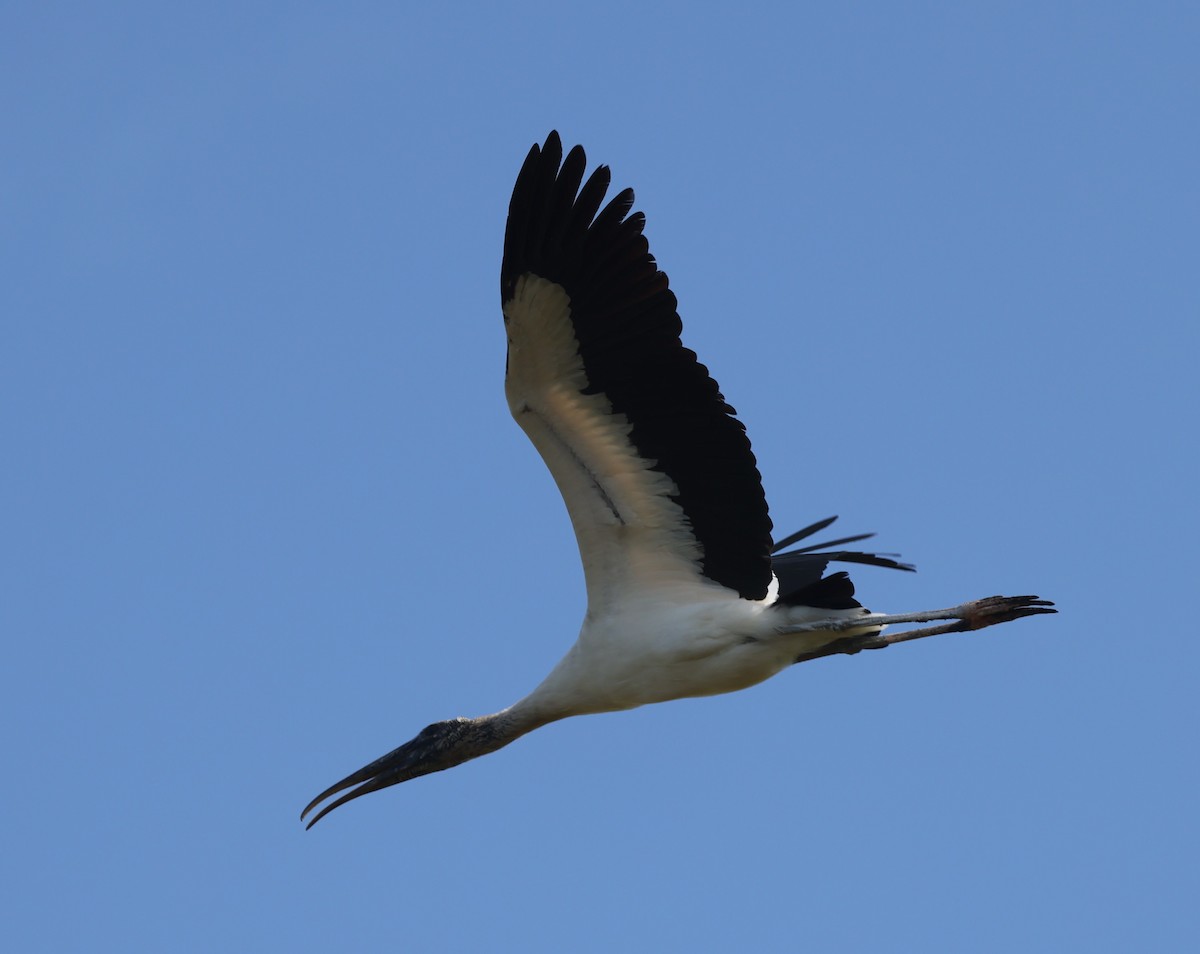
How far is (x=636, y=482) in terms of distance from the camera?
12547 millimetres

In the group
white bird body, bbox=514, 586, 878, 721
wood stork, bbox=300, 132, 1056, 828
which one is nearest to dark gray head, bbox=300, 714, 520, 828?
wood stork, bbox=300, 132, 1056, 828

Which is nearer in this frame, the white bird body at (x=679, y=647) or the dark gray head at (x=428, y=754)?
the white bird body at (x=679, y=647)

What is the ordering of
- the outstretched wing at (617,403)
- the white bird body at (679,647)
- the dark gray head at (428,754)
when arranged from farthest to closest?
1. the dark gray head at (428,754)
2. the white bird body at (679,647)
3. the outstretched wing at (617,403)

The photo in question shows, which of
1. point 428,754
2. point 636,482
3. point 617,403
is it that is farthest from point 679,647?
point 428,754

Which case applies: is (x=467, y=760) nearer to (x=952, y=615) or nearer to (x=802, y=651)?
(x=802, y=651)

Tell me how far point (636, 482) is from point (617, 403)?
2.32 feet

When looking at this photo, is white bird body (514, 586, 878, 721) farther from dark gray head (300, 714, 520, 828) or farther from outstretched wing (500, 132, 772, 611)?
dark gray head (300, 714, 520, 828)

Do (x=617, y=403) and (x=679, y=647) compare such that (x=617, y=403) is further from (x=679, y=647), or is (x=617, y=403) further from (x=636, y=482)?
(x=679, y=647)

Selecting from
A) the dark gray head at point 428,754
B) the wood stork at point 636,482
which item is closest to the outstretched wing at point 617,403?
the wood stork at point 636,482

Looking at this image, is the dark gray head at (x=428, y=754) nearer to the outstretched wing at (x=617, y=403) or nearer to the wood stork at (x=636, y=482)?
the wood stork at (x=636, y=482)

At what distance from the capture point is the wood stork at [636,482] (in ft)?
38.0

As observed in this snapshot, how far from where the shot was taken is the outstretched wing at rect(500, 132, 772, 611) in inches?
455

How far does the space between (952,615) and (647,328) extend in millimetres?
2914

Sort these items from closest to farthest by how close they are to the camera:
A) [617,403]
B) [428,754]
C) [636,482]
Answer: [617,403]
[636,482]
[428,754]
